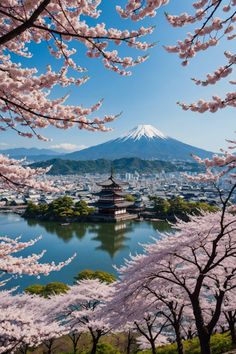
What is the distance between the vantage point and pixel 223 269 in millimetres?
5992

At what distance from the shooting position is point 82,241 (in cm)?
2712

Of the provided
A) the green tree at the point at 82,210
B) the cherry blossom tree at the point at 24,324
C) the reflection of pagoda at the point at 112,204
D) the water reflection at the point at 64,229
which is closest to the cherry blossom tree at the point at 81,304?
the cherry blossom tree at the point at 24,324

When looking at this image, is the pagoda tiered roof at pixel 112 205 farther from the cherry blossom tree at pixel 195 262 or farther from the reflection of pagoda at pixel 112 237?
the cherry blossom tree at pixel 195 262

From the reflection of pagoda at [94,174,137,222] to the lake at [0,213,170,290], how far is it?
1870 millimetres

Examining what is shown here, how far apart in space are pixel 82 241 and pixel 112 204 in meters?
13.0

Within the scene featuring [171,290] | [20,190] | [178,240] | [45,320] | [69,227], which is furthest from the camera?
[69,227]

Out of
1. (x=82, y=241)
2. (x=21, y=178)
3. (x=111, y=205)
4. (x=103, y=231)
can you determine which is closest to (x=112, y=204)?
(x=111, y=205)

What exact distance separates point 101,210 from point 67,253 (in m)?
16.7

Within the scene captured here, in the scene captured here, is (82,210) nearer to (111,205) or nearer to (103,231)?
(111,205)

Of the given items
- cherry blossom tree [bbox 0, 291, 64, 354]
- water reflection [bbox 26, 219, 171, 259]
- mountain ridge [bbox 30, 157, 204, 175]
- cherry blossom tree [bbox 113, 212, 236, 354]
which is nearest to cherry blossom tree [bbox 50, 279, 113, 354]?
cherry blossom tree [bbox 0, 291, 64, 354]

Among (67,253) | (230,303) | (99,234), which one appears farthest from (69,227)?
(230,303)

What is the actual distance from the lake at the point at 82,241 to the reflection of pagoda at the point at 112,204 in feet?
6.14

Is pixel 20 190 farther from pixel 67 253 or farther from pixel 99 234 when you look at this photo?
pixel 99 234

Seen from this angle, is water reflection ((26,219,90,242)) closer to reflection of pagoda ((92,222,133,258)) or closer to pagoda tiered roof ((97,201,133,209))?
reflection of pagoda ((92,222,133,258))
